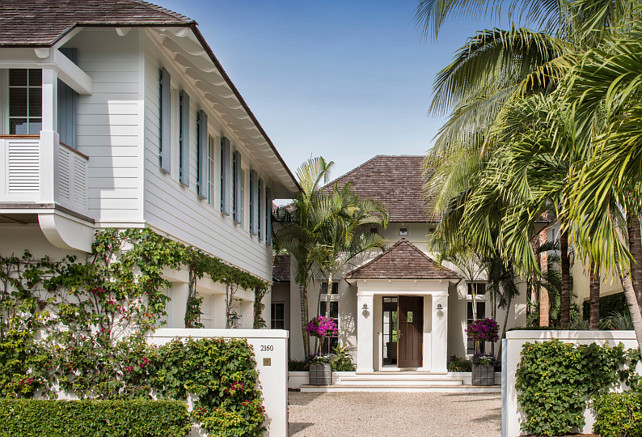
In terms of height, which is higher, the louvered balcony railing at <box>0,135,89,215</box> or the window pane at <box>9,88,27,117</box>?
the window pane at <box>9,88,27,117</box>

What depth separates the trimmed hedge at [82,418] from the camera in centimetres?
961

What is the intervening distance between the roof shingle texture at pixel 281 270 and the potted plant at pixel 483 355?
6.79m

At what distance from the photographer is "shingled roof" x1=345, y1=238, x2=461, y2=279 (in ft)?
72.3

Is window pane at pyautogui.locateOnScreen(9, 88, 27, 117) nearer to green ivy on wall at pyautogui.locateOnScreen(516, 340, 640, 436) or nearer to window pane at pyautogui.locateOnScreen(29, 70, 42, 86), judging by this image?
window pane at pyautogui.locateOnScreen(29, 70, 42, 86)

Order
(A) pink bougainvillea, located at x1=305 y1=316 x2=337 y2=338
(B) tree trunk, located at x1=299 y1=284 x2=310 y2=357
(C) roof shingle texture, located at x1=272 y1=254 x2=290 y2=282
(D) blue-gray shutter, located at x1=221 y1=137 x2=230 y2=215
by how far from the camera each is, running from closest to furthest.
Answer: (D) blue-gray shutter, located at x1=221 y1=137 x2=230 y2=215 → (A) pink bougainvillea, located at x1=305 y1=316 x2=337 y2=338 → (B) tree trunk, located at x1=299 y1=284 x2=310 y2=357 → (C) roof shingle texture, located at x1=272 y1=254 x2=290 y2=282

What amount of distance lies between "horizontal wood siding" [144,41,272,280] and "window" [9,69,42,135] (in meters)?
1.57

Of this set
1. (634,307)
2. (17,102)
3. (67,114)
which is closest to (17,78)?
(17,102)

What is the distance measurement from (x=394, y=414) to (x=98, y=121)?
858cm

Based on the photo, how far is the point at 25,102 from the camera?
10812 millimetres

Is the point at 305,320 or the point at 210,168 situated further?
the point at 305,320

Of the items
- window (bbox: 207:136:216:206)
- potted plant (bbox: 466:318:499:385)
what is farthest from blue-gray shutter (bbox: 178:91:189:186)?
potted plant (bbox: 466:318:499:385)

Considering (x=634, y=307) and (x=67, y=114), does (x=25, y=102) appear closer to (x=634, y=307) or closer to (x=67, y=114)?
(x=67, y=114)

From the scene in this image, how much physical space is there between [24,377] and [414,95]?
940cm

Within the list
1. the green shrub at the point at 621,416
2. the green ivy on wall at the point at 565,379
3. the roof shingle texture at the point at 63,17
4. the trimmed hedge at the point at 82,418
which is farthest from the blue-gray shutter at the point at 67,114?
the green shrub at the point at 621,416
